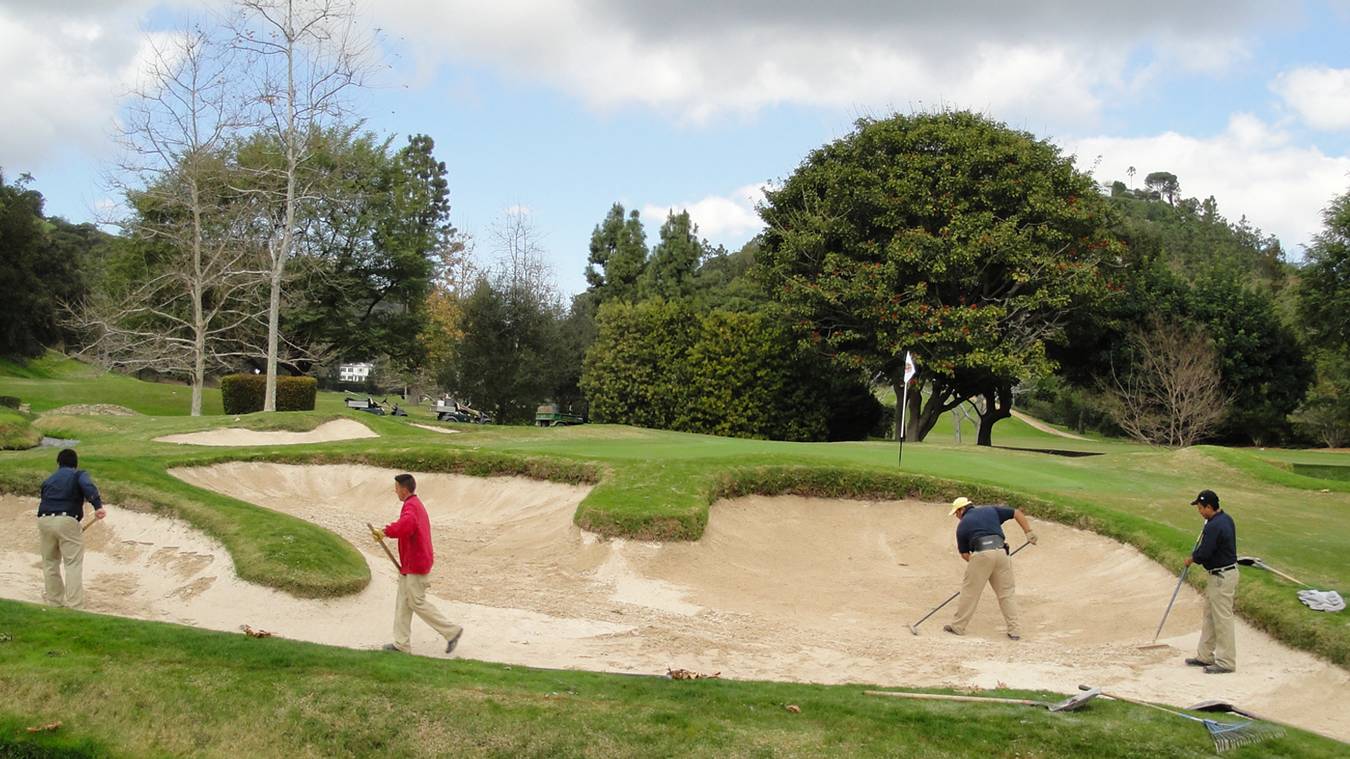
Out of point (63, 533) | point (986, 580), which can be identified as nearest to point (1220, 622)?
point (986, 580)

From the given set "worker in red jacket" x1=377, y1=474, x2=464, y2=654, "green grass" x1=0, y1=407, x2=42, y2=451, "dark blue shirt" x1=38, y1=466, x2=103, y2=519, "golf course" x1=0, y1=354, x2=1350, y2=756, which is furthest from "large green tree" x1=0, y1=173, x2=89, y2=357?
"worker in red jacket" x1=377, y1=474, x2=464, y2=654

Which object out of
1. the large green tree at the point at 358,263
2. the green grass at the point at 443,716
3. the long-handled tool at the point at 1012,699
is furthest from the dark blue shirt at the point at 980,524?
the large green tree at the point at 358,263

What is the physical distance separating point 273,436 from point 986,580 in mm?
20272

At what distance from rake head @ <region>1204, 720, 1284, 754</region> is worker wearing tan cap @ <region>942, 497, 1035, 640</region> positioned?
5573 mm

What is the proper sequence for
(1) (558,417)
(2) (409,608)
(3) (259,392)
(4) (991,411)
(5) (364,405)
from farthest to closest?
1. (5) (364,405)
2. (1) (558,417)
3. (4) (991,411)
4. (3) (259,392)
5. (2) (409,608)

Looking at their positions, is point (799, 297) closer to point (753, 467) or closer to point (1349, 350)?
point (753, 467)

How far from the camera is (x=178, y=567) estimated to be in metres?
14.4

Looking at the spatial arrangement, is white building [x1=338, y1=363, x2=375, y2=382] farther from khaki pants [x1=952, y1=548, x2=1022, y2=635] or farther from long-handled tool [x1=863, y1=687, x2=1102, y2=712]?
long-handled tool [x1=863, y1=687, x2=1102, y2=712]

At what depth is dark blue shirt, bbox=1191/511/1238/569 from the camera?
12383 mm

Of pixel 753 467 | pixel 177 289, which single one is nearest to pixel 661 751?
pixel 753 467

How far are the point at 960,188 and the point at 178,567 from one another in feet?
104

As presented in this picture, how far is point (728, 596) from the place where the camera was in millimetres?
15891

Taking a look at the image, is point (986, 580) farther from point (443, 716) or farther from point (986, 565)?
point (443, 716)

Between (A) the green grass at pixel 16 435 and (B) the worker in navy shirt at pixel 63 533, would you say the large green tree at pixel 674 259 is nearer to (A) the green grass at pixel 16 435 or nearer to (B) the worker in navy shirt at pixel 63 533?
(A) the green grass at pixel 16 435
